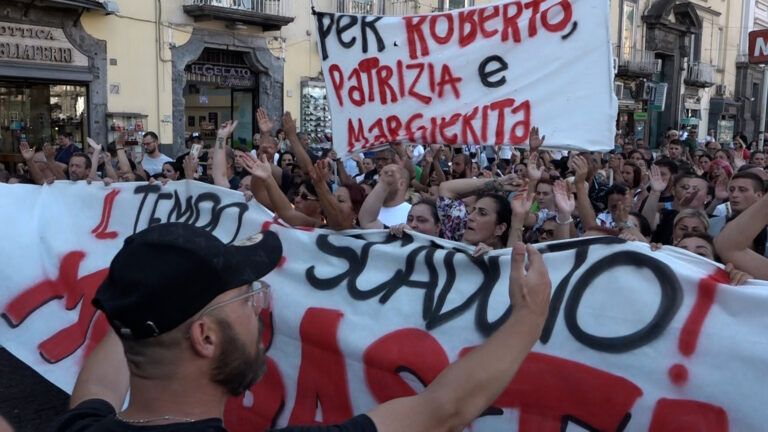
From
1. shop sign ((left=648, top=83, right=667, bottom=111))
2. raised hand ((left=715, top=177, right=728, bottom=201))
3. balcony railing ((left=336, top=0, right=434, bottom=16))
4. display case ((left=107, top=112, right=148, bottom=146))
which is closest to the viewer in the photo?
raised hand ((left=715, top=177, right=728, bottom=201))

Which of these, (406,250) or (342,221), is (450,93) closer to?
(342,221)

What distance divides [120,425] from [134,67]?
14.4m

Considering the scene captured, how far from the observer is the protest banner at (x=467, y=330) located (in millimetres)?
2389

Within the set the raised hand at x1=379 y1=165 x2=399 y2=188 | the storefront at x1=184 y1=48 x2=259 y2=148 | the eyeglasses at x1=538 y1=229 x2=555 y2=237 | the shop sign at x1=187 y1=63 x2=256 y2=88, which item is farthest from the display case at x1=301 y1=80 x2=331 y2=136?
the eyeglasses at x1=538 y1=229 x2=555 y2=237

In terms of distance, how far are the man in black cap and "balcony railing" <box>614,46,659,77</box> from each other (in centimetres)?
2721

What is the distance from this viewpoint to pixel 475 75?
4.38m

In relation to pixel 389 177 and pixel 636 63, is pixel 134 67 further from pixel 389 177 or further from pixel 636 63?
pixel 636 63

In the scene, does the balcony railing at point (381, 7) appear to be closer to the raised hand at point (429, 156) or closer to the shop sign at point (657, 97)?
the raised hand at point (429, 156)

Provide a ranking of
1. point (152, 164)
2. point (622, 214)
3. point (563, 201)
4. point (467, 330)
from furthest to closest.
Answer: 1. point (152, 164)
2. point (622, 214)
3. point (563, 201)
4. point (467, 330)

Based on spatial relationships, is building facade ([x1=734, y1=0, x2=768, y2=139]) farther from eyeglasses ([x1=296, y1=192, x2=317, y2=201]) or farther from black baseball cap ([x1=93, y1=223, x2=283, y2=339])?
black baseball cap ([x1=93, y1=223, x2=283, y2=339])

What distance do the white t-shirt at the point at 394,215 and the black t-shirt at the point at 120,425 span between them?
10.9 feet

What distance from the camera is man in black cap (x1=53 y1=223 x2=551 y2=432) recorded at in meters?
1.36

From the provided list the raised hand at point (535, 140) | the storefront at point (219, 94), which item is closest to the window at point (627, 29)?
the storefront at point (219, 94)

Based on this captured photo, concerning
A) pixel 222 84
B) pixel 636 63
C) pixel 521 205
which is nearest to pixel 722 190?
pixel 521 205
